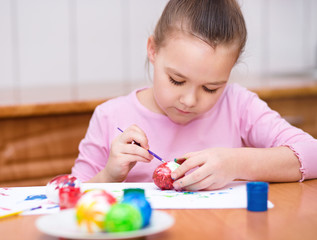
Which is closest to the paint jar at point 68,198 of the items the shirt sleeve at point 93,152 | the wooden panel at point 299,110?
the shirt sleeve at point 93,152

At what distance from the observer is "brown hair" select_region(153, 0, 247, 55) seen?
120 centimetres

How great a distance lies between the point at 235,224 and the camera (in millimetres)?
777

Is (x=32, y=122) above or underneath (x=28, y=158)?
above

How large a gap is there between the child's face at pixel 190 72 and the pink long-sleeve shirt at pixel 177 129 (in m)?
0.21

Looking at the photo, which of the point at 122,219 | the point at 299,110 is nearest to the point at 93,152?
the point at 122,219

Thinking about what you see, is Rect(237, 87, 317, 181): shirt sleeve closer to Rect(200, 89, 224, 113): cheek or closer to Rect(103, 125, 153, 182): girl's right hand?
Rect(200, 89, 224, 113): cheek

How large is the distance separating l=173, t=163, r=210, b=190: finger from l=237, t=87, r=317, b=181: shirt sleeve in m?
0.27

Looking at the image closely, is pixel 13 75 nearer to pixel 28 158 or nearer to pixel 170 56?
pixel 28 158

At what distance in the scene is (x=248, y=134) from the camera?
147 cm

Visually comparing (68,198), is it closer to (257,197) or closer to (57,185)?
(57,185)

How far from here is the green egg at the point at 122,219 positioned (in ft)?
2.10

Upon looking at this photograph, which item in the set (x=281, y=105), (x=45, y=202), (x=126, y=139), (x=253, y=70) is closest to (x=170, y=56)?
(x=126, y=139)

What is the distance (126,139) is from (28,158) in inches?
34.1

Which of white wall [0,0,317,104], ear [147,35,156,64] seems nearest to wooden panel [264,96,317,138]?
white wall [0,0,317,104]
